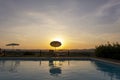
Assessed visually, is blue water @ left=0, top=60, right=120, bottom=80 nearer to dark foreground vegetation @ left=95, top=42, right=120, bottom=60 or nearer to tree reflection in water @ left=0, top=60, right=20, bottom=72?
tree reflection in water @ left=0, top=60, right=20, bottom=72

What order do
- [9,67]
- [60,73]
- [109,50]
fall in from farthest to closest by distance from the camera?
[109,50] < [9,67] < [60,73]

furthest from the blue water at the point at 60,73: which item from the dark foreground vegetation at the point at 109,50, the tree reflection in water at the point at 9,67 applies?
the dark foreground vegetation at the point at 109,50

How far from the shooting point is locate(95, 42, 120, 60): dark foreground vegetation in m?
18.9

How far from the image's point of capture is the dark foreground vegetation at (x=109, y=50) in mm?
18859

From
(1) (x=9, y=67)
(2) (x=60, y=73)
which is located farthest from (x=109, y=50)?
(1) (x=9, y=67)

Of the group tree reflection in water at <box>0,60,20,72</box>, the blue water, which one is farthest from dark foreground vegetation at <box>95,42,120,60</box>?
tree reflection in water at <box>0,60,20,72</box>

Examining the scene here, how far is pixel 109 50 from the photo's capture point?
19609 mm

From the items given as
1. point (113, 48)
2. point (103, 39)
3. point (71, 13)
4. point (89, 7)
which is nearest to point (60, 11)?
point (71, 13)

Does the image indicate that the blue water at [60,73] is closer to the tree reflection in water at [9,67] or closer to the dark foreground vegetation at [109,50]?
the tree reflection in water at [9,67]

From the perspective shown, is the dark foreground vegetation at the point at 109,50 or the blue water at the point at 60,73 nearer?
the blue water at the point at 60,73

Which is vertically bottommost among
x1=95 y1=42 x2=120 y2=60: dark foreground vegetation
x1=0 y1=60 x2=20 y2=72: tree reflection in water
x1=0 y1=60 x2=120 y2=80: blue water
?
x1=0 y1=60 x2=120 y2=80: blue water

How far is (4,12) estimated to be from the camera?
20062mm

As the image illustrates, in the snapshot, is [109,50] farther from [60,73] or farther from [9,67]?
[9,67]

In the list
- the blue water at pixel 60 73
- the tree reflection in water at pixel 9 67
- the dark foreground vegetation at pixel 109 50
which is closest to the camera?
the blue water at pixel 60 73
